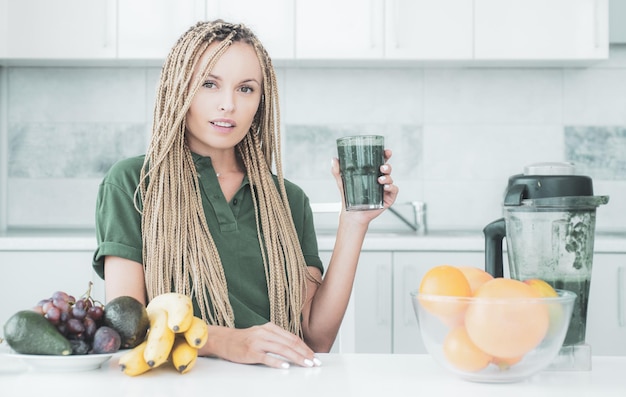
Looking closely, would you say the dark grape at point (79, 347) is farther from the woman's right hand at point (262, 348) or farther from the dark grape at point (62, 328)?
the woman's right hand at point (262, 348)

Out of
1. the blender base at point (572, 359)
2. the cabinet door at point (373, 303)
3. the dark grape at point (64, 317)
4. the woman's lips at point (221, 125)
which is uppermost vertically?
the woman's lips at point (221, 125)

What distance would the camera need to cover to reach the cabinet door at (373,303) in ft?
8.00

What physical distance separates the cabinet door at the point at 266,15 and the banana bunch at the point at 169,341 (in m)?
1.95

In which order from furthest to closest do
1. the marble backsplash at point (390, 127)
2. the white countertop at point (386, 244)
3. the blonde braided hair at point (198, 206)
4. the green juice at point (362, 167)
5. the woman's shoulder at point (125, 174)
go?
the marble backsplash at point (390, 127) → the white countertop at point (386, 244) → the woman's shoulder at point (125, 174) → the blonde braided hair at point (198, 206) → the green juice at point (362, 167)

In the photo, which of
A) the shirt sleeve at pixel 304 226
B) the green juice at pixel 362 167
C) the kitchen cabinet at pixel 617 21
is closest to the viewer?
the green juice at pixel 362 167

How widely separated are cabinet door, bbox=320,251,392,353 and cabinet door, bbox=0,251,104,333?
0.88 m

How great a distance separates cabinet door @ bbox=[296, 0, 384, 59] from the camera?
2.71 metres

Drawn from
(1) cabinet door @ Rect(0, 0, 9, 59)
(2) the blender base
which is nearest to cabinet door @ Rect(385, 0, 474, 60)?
(1) cabinet door @ Rect(0, 0, 9, 59)

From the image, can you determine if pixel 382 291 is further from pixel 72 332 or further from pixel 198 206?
pixel 72 332

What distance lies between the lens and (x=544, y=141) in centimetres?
303

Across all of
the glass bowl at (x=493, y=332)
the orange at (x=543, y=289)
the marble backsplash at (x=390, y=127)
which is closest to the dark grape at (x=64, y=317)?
the glass bowl at (x=493, y=332)

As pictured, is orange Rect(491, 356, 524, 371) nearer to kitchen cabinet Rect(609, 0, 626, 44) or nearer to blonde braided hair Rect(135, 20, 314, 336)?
blonde braided hair Rect(135, 20, 314, 336)

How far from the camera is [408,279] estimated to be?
244 cm

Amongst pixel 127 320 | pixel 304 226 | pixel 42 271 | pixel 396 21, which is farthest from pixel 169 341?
pixel 396 21
